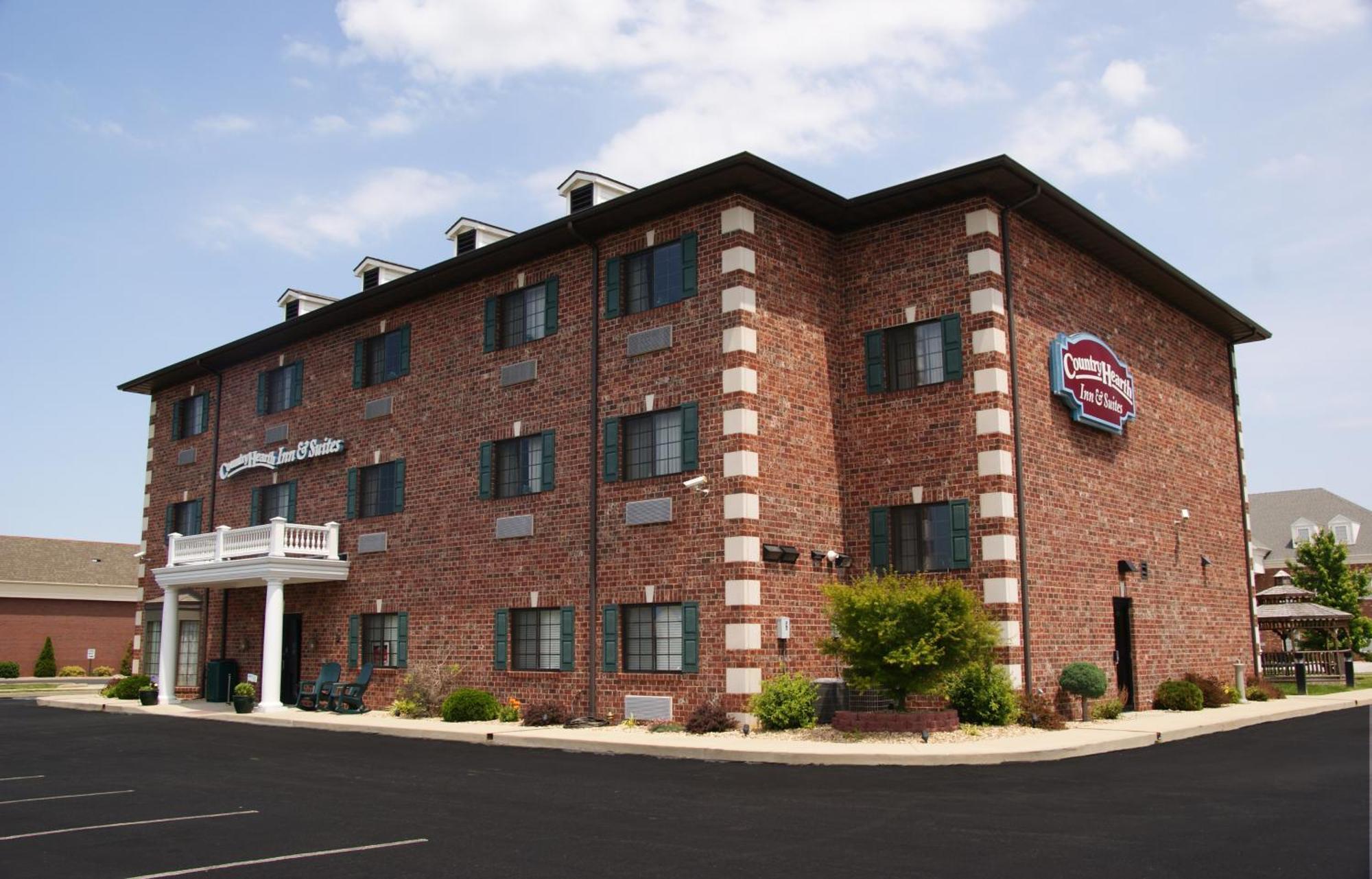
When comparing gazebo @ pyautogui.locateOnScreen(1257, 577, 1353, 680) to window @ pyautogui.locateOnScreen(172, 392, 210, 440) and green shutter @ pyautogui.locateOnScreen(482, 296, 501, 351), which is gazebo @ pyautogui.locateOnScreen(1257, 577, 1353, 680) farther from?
window @ pyautogui.locateOnScreen(172, 392, 210, 440)

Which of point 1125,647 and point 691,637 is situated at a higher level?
point 691,637

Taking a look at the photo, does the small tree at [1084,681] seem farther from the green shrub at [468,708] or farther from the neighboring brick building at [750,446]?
the green shrub at [468,708]

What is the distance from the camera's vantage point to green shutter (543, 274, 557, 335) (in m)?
24.6

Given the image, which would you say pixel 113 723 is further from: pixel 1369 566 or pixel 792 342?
pixel 1369 566

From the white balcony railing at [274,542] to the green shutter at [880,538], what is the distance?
561 inches

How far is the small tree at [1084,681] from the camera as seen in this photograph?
796 inches

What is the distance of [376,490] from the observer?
28531 mm

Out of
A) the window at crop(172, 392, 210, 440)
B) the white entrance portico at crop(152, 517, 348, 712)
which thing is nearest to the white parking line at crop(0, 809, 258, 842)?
the white entrance portico at crop(152, 517, 348, 712)

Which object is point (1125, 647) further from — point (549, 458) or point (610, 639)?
point (549, 458)

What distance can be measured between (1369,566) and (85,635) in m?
69.4

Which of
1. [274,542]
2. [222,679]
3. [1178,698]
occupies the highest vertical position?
[274,542]

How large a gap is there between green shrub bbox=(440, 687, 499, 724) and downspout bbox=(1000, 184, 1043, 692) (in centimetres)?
1078

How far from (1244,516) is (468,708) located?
833 inches

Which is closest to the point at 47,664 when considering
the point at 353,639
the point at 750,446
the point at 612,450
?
the point at 353,639
